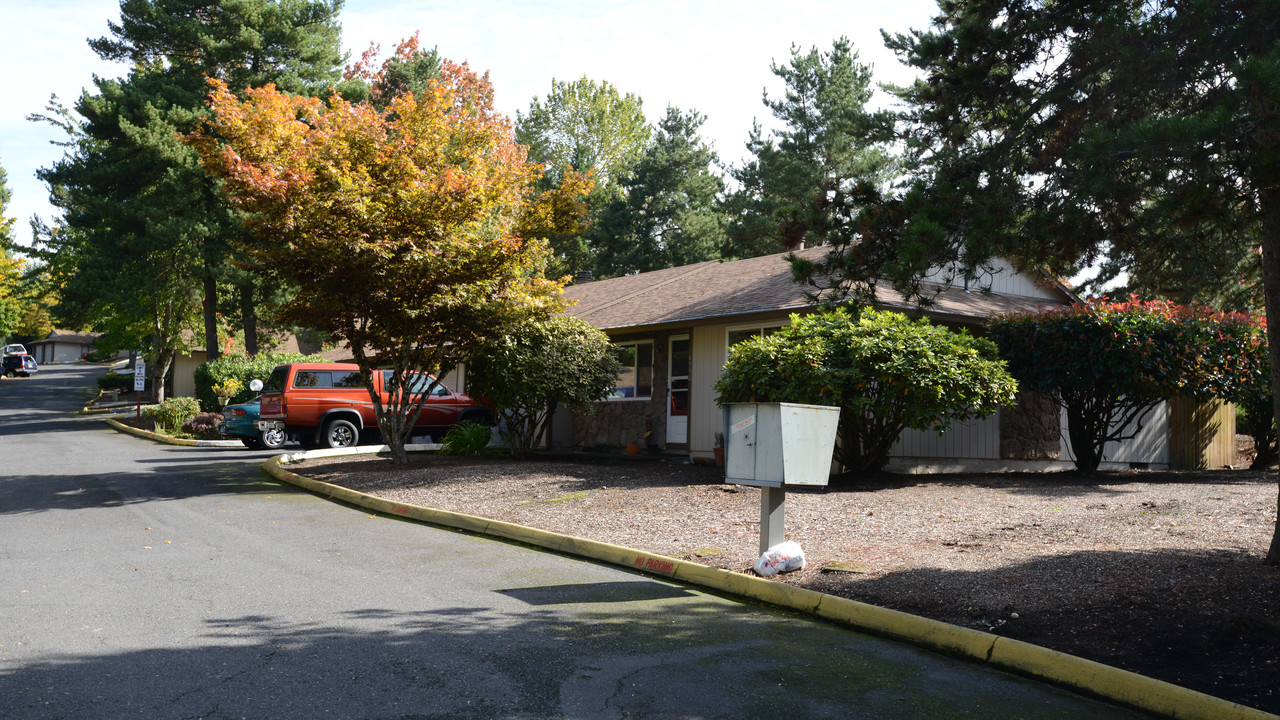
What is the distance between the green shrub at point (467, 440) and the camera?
17672mm

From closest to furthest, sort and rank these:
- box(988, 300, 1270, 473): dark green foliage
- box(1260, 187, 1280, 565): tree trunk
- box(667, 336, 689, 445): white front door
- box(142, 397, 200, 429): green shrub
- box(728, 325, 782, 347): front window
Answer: box(1260, 187, 1280, 565): tree trunk
box(988, 300, 1270, 473): dark green foliage
box(728, 325, 782, 347): front window
box(667, 336, 689, 445): white front door
box(142, 397, 200, 429): green shrub

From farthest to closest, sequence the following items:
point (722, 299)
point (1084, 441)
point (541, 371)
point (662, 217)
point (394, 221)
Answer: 1. point (662, 217)
2. point (722, 299)
3. point (541, 371)
4. point (1084, 441)
5. point (394, 221)

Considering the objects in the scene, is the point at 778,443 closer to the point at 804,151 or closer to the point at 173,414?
the point at 173,414

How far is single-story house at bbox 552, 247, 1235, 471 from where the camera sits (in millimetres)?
15375

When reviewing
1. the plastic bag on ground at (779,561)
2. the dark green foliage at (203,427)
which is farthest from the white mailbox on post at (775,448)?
the dark green foliage at (203,427)

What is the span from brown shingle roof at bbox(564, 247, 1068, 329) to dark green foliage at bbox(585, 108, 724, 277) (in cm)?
1488

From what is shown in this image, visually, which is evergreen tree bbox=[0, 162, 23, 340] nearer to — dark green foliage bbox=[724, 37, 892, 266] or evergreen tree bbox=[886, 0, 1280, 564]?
dark green foliage bbox=[724, 37, 892, 266]

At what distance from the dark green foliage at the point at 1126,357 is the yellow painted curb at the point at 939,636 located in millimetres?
8845

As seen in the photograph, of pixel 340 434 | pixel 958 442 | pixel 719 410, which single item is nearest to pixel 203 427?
pixel 340 434

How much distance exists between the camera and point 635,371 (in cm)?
1895

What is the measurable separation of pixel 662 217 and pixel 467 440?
80.9 feet

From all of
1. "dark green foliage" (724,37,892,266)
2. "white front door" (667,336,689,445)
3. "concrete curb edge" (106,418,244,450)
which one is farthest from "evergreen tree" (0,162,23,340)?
"white front door" (667,336,689,445)

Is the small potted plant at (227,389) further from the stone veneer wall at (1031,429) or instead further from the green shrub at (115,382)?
the stone veneer wall at (1031,429)

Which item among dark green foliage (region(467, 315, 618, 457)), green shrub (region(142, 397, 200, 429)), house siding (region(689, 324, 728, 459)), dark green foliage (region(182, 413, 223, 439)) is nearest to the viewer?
dark green foliage (region(467, 315, 618, 457))
